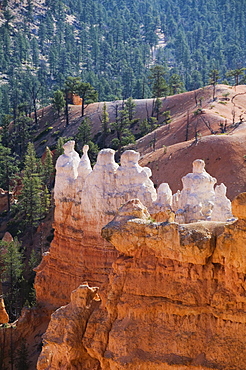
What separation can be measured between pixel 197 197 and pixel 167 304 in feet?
43.4

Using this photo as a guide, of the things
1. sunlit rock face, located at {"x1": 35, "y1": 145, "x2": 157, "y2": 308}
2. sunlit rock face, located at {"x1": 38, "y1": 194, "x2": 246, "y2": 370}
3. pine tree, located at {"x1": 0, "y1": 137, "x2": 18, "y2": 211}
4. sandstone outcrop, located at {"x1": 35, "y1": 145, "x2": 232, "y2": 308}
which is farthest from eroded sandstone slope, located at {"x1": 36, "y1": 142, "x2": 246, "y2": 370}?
pine tree, located at {"x1": 0, "y1": 137, "x2": 18, "y2": 211}

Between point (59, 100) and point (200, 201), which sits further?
→ point (59, 100)

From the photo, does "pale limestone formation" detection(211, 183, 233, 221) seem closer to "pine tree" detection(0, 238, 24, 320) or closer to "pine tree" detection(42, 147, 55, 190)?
"pine tree" detection(0, 238, 24, 320)

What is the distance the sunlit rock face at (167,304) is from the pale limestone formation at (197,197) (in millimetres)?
10203

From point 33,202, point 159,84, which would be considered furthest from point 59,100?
point 33,202

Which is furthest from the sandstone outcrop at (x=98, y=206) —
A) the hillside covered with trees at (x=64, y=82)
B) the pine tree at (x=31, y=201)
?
the pine tree at (x=31, y=201)

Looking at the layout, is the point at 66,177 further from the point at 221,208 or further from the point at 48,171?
the point at 48,171

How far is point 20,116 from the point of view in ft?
346

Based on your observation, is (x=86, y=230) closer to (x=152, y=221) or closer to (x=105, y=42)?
(x=152, y=221)

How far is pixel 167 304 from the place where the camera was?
14383 mm

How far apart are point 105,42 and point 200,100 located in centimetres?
10524

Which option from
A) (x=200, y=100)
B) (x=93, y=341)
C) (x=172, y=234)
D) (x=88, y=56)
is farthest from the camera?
(x=88, y=56)

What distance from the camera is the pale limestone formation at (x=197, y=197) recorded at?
86.0ft

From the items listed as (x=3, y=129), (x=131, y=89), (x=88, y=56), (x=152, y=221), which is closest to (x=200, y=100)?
(x=3, y=129)
